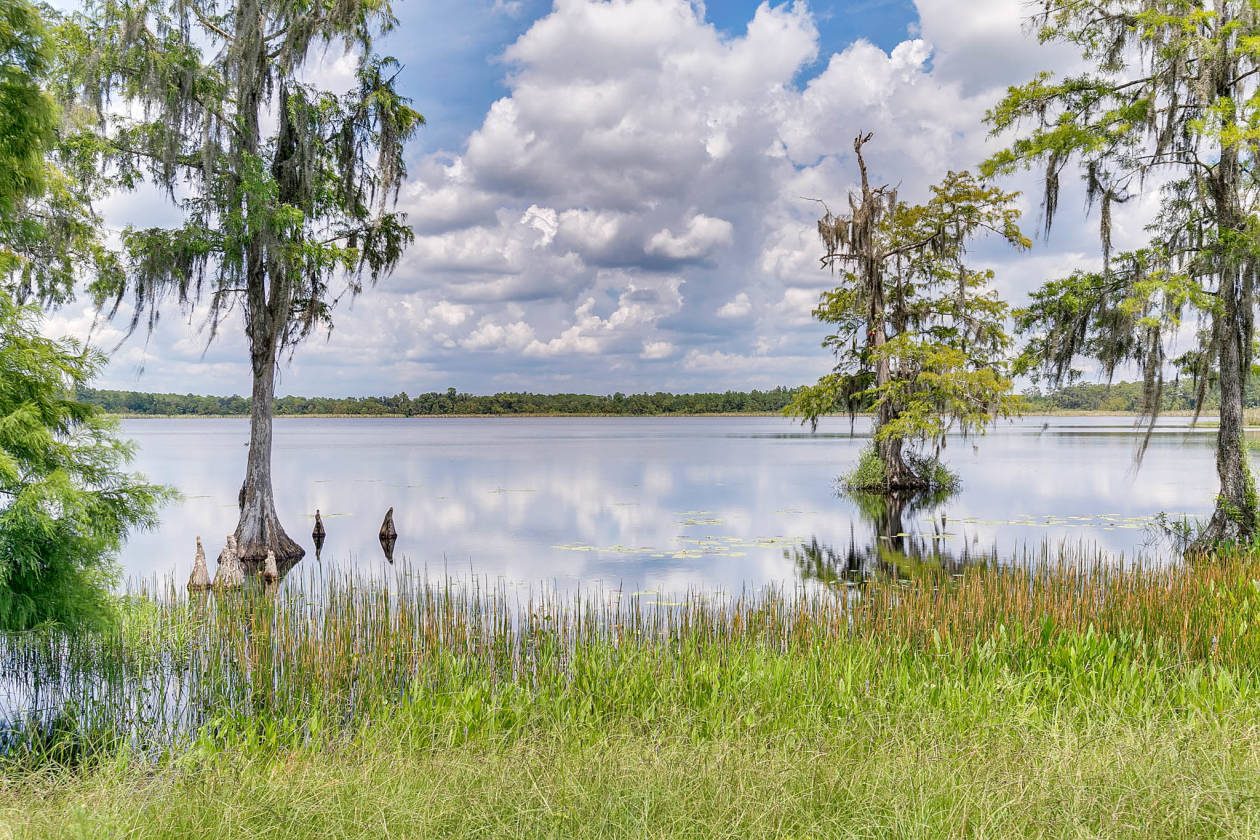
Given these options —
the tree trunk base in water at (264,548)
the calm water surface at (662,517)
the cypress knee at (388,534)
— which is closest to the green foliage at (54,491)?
the calm water surface at (662,517)

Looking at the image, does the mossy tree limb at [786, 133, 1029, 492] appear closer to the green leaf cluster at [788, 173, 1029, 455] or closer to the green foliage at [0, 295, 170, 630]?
the green leaf cluster at [788, 173, 1029, 455]

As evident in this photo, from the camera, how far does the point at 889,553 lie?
1773cm

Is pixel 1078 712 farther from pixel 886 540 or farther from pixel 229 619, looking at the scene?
pixel 886 540

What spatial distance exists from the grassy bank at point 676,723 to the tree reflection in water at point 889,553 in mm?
5658

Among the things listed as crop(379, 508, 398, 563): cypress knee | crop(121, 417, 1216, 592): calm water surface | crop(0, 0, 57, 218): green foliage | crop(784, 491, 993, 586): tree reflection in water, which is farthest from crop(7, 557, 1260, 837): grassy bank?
crop(379, 508, 398, 563): cypress knee

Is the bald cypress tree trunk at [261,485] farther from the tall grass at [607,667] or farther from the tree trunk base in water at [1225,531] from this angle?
the tree trunk base in water at [1225,531]

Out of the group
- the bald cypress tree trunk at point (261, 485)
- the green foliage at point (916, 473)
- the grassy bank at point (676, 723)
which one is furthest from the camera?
the green foliage at point (916, 473)

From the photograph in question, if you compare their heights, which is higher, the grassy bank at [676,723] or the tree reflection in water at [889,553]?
the grassy bank at [676,723]

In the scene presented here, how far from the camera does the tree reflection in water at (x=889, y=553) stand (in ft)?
51.4

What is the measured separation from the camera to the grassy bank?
3.92 meters

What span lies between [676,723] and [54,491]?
4.93 m

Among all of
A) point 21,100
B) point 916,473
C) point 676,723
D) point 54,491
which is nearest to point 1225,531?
point 676,723

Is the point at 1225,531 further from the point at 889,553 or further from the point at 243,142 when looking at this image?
the point at 243,142

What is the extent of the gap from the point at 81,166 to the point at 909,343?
69.8ft
